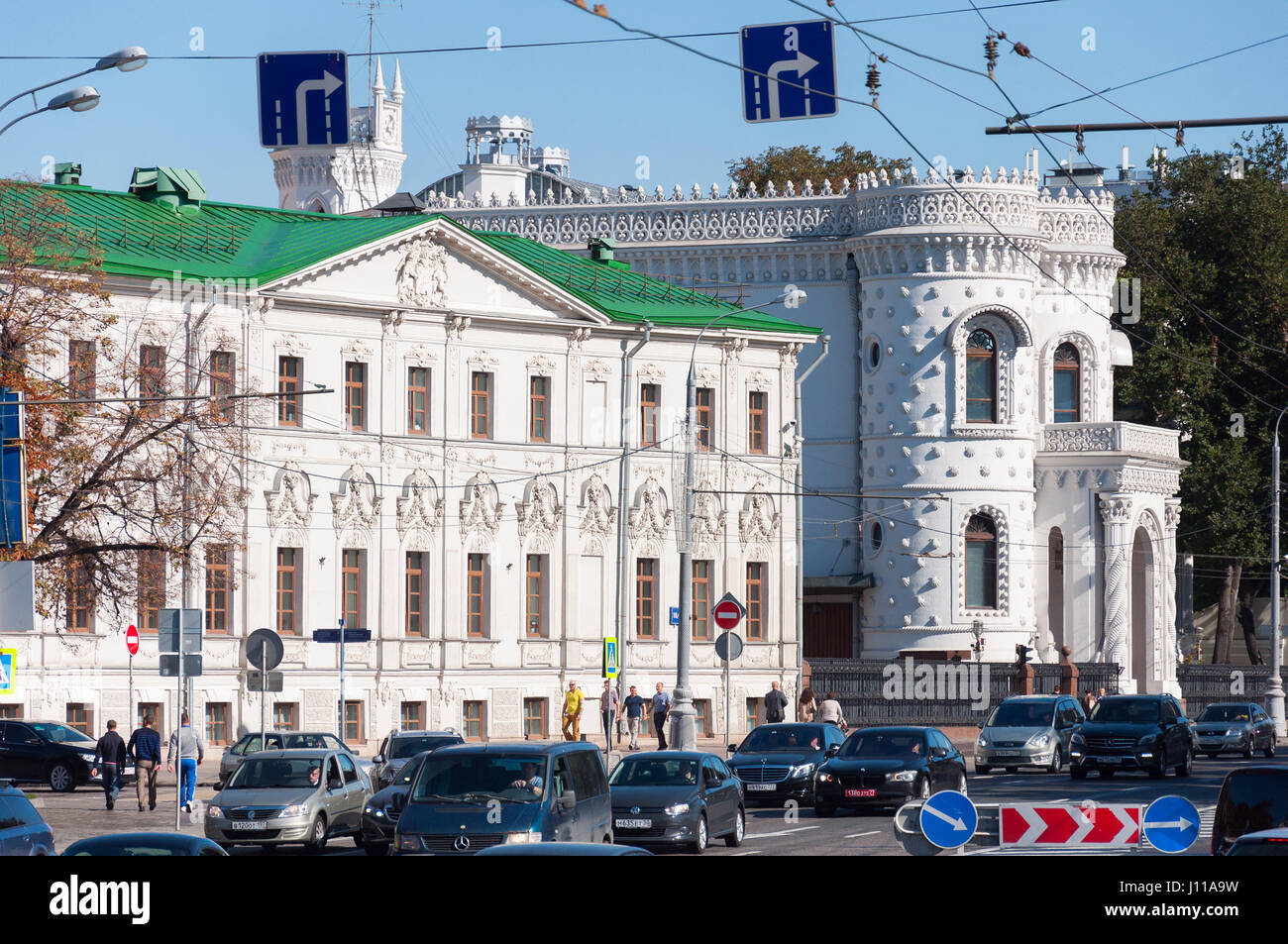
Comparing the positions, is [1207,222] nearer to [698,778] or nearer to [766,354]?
[766,354]

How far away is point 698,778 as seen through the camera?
26656 mm

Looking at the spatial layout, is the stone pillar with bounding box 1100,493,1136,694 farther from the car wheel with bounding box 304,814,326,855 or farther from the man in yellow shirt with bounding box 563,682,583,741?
the car wheel with bounding box 304,814,326,855

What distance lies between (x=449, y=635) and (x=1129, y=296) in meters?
30.7

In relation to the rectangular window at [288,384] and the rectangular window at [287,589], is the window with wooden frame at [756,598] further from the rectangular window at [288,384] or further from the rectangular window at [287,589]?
the rectangular window at [288,384]

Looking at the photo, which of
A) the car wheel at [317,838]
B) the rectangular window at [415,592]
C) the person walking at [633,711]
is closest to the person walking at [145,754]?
the car wheel at [317,838]

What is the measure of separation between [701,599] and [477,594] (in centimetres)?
660

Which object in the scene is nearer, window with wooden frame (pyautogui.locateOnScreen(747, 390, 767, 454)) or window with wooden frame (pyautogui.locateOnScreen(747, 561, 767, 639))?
window with wooden frame (pyautogui.locateOnScreen(747, 561, 767, 639))

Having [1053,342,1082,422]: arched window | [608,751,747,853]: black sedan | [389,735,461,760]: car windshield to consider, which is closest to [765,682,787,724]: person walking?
[389,735,461,760]: car windshield

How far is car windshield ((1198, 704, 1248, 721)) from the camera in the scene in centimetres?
5075

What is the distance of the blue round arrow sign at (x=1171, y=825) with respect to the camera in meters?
14.2

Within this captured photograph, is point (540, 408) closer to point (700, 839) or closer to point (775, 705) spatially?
point (775, 705)

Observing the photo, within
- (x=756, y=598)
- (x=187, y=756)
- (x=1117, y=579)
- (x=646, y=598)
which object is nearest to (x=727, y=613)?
(x=187, y=756)

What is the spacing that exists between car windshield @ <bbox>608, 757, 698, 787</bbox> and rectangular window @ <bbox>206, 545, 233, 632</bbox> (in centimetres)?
2262
